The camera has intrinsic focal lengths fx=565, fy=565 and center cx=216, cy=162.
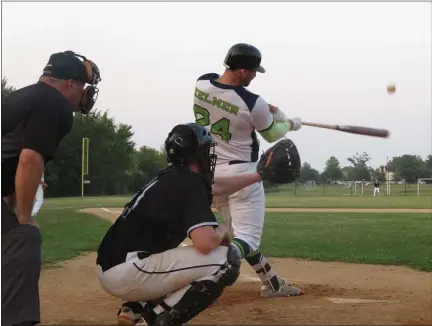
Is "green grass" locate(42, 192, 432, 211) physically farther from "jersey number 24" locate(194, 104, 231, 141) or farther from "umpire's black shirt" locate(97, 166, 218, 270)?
"umpire's black shirt" locate(97, 166, 218, 270)

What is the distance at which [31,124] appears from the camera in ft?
10.6

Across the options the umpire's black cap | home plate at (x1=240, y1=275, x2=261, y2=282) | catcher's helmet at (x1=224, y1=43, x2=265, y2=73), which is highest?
catcher's helmet at (x1=224, y1=43, x2=265, y2=73)

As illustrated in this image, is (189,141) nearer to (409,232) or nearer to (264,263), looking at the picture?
(264,263)

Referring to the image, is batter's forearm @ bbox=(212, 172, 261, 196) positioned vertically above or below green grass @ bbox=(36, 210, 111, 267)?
above

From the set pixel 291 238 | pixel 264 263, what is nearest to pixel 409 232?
pixel 291 238

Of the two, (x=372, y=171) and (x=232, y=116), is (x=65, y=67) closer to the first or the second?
(x=232, y=116)

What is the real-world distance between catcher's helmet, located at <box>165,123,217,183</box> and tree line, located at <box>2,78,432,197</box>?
5487cm

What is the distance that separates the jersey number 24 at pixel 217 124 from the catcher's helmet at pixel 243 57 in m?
0.48

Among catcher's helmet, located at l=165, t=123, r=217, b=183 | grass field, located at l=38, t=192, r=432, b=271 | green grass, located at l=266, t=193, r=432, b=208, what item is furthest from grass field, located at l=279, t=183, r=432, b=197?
catcher's helmet, located at l=165, t=123, r=217, b=183

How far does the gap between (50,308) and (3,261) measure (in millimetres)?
1850

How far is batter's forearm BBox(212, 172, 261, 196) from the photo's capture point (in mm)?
4692

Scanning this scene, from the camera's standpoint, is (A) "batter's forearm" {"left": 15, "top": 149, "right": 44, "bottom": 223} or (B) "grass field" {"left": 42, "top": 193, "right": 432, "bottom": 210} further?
(B) "grass field" {"left": 42, "top": 193, "right": 432, "bottom": 210}

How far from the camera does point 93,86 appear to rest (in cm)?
381

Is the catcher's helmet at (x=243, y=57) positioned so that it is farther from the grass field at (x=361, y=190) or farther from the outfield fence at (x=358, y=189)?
the grass field at (x=361, y=190)
